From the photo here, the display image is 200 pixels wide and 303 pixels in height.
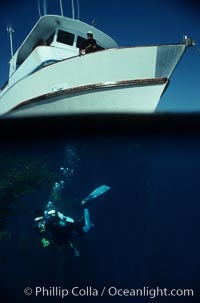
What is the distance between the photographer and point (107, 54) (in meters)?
3.92

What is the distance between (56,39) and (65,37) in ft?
0.70

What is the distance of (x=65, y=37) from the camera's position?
5.55m

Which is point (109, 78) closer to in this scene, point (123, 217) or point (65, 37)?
point (65, 37)

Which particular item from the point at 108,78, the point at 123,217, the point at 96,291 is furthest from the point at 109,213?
the point at 96,291

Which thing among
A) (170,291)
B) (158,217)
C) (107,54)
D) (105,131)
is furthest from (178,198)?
(105,131)

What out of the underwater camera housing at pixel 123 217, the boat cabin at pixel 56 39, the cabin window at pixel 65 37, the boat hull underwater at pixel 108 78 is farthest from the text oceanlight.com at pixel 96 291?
the cabin window at pixel 65 37

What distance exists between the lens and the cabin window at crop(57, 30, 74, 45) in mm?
5512

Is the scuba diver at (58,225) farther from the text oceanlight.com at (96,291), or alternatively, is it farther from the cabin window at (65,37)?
the cabin window at (65,37)

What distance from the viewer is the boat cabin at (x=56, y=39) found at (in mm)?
5078

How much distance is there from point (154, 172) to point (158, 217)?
85.9 inches

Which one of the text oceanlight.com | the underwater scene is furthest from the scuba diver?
the text oceanlight.com

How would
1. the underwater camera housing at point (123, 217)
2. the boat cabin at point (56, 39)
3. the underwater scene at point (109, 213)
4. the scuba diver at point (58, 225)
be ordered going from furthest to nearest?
the underwater camera housing at point (123, 217) → the underwater scene at point (109, 213) → the boat cabin at point (56, 39) → the scuba diver at point (58, 225)

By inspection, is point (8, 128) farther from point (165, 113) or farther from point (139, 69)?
point (139, 69)

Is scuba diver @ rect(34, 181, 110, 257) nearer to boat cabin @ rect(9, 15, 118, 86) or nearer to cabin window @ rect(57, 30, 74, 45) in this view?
boat cabin @ rect(9, 15, 118, 86)
